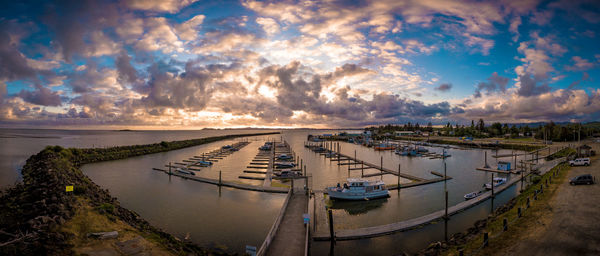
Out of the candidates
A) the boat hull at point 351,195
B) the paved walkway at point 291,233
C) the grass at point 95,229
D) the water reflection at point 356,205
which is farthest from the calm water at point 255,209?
the grass at point 95,229

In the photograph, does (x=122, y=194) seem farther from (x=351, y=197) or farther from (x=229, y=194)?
(x=351, y=197)

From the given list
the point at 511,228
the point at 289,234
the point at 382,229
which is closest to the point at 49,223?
the point at 289,234

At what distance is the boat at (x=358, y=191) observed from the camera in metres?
25.2

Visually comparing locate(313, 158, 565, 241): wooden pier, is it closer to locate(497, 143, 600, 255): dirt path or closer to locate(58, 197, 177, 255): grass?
locate(497, 143, 600, 255): dirt path

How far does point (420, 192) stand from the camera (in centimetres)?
2839

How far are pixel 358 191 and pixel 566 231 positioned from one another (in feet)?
48.0

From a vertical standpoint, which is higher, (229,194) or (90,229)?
(90,229)

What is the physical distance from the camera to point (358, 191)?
83.5 feet

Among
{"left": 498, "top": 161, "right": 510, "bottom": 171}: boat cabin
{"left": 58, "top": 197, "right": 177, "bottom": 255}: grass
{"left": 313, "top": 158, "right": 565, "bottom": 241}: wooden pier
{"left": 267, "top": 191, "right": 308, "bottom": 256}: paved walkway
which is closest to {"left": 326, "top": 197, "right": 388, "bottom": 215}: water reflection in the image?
{"left": 313, "top": 158, "right": 565, "bottom": 241}: wooden pier

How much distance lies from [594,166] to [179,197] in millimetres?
52249

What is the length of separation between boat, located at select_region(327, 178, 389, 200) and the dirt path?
41.6ft

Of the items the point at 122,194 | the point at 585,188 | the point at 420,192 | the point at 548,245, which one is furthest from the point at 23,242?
the point at 585,188

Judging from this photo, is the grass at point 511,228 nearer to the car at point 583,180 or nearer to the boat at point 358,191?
the car at point 583,180

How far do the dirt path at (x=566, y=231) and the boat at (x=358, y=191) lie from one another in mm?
12672
